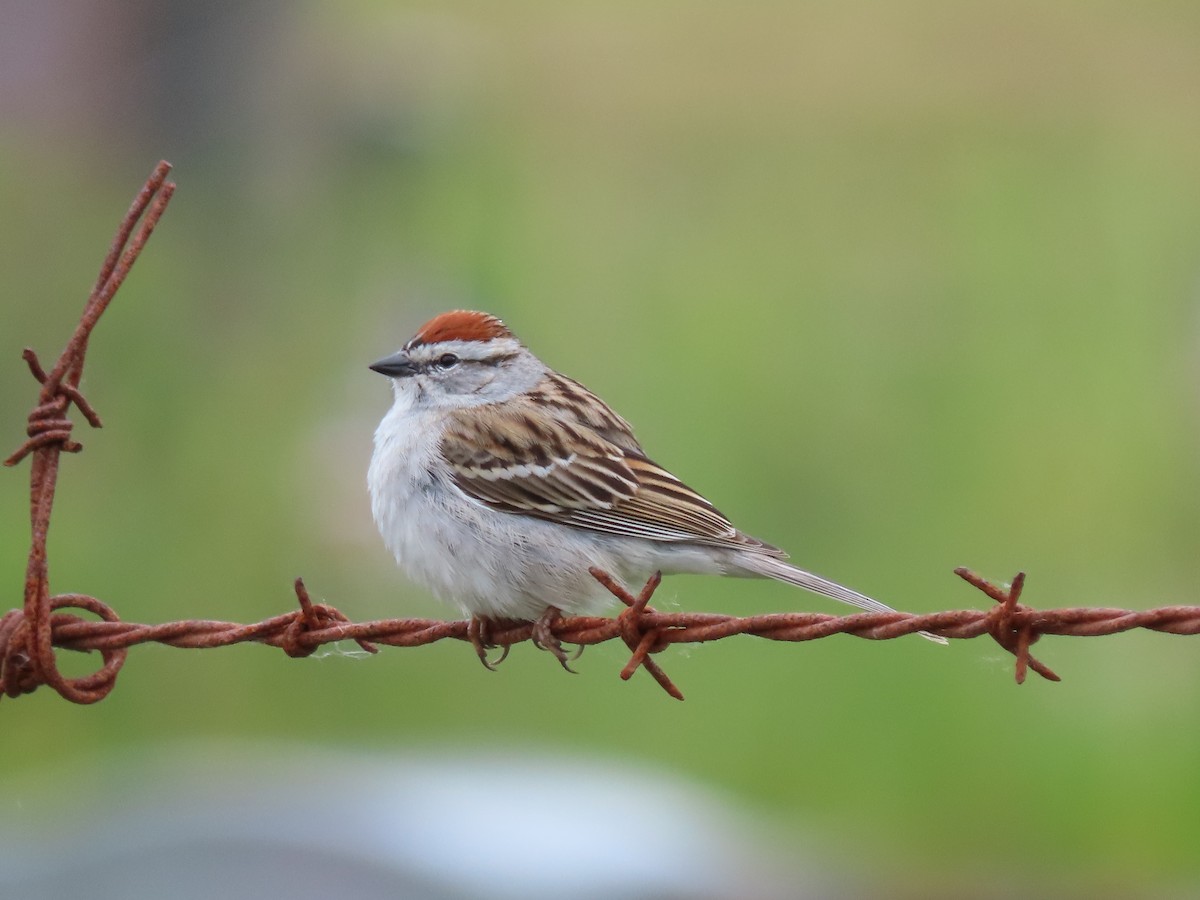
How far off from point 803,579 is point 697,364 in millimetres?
6961

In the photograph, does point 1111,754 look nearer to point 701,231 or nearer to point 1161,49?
point 701,231

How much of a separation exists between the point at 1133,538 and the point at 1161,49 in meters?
9.20

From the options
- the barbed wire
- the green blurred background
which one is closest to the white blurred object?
the green blurred background

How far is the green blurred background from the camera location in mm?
8016

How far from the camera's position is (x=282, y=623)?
151 inches

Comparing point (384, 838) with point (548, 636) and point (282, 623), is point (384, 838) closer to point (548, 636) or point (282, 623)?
point (548, 636)

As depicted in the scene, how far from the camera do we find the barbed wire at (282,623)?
3.27m

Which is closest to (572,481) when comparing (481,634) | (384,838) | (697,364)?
(481,634)

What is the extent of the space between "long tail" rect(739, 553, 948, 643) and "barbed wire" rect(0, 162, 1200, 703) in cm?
68

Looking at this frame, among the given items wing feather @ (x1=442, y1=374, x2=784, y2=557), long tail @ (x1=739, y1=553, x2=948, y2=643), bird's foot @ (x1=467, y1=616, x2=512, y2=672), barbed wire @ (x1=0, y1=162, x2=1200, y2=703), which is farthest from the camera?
wing feather @ (x1=442, y1=374, x2=784, y2=557)

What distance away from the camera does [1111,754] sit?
7945 mm

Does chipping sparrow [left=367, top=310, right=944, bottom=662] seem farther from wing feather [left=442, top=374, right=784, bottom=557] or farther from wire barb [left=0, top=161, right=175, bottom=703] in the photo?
wire barb [left=0, top=161, right=175, bottom=703]

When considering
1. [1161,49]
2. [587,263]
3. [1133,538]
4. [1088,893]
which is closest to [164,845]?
[1088,893]

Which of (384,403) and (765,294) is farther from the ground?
(765,294)
